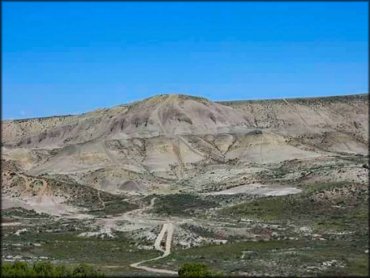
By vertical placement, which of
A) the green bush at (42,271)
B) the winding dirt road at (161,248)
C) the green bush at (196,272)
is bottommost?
the winding dirt road at (161,248)

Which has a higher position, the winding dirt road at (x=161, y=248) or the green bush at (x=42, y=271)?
the green bush at (x=42, y=271)

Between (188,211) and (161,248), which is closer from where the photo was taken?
(161,248)

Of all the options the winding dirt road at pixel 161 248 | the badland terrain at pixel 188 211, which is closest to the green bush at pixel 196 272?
the badland terrain at pixel 188 211

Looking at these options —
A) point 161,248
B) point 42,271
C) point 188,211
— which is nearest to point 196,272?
point 42,271

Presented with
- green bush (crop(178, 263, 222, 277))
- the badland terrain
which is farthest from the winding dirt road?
green bush (crop(178, 263, 222, 277))

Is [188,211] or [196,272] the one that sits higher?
[188,211]

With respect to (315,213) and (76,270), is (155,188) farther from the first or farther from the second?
(76,270)

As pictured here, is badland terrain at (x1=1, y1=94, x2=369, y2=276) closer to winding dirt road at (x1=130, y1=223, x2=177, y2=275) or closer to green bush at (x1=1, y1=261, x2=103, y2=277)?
winding dirt road at (x1=130, y1=223, x2=177, y2=275)

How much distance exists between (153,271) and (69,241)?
29.7m

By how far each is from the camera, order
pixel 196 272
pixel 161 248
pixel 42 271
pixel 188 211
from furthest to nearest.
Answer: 1. pixel 188 211
2. pixel 161 248
3. pixel 196 272
4. pixel 42 271

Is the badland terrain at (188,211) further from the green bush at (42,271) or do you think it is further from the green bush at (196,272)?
the green bush at (42,271)

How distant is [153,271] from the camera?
63500mm

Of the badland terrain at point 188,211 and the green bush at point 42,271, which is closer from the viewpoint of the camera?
the green bush at point 42,271

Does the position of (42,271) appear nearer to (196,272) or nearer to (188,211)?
(196,272)
